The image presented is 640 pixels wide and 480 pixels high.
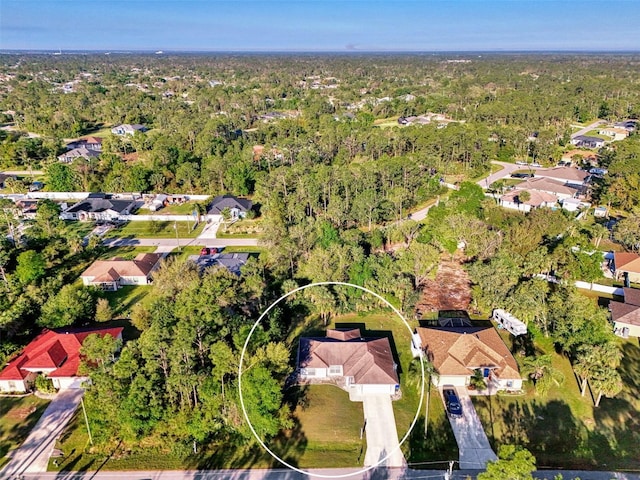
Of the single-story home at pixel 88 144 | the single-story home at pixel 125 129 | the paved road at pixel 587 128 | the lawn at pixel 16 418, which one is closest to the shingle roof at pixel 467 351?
the lawn at pixel 16 418

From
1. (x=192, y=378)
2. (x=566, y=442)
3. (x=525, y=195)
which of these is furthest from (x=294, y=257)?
(x=525, y=195)

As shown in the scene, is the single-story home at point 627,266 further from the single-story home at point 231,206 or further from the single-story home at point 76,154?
the single-story home at point 76,154

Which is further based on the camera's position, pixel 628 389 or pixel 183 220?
pixel 183 220

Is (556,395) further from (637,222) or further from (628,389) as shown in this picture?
(637,222)

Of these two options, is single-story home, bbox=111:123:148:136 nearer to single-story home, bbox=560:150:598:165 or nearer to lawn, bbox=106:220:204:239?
lawn, bbox=106:220:204:239

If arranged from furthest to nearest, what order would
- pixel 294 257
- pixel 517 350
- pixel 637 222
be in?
pixel 637 222 < pixel 294 257 < pixel 517 350

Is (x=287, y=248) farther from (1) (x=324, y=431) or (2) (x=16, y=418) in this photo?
(2) (x=16, y=418)
